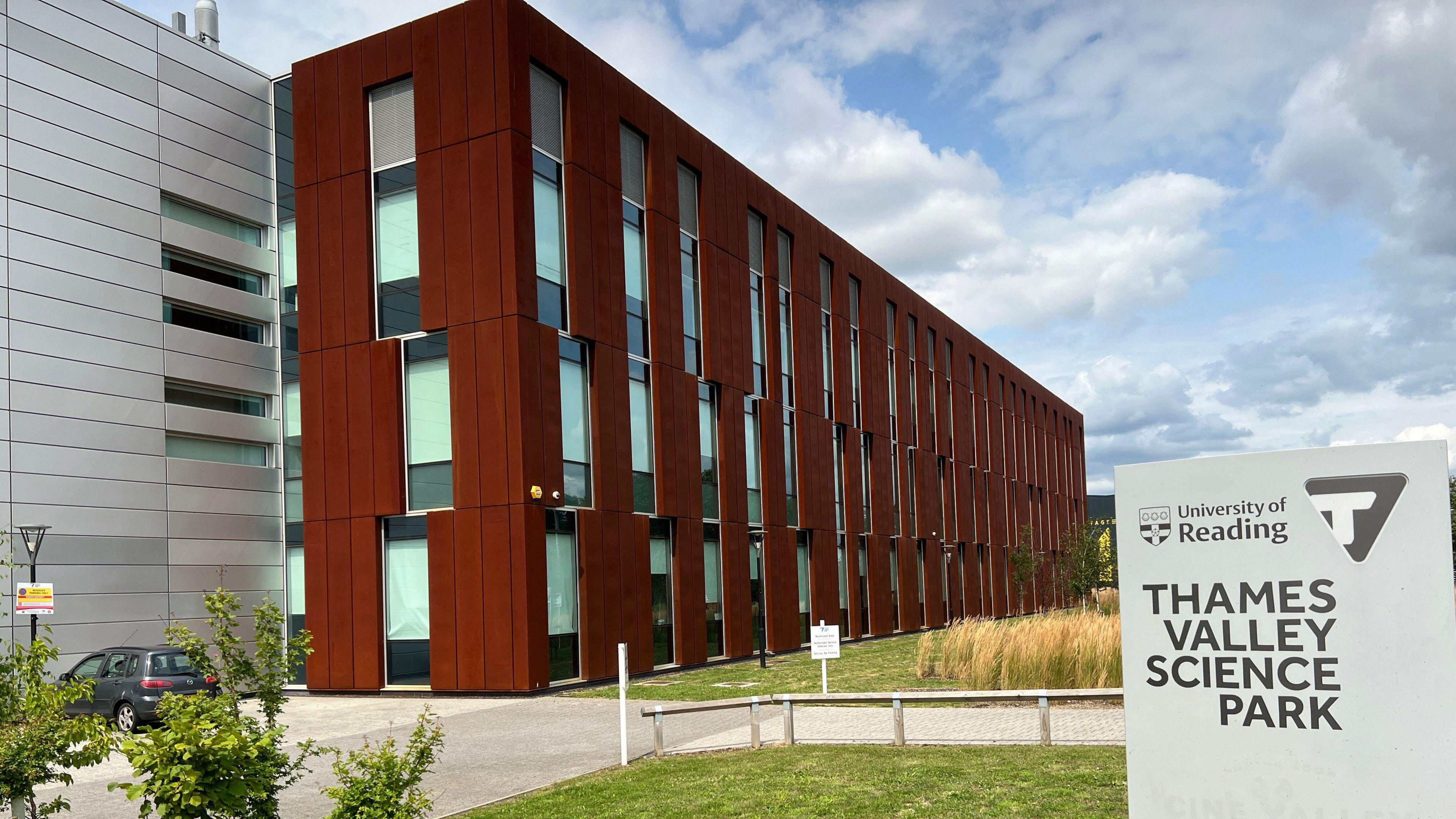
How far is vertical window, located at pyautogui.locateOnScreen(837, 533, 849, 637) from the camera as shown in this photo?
36844 mm

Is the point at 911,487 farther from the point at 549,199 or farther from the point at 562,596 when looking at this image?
the point at 549,199

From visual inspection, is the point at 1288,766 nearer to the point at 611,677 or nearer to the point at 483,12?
the point at 611,677

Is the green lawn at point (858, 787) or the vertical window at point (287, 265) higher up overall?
the vertical window at point (287, 265)

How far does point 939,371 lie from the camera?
50156 millimetres

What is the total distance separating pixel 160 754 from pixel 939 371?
45856 millimetres

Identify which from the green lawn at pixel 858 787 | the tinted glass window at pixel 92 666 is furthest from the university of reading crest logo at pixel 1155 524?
the tinted glass window at pixel 92 666

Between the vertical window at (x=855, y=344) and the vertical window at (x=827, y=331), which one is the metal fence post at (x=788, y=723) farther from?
the vertical window at (x=855, y=344)

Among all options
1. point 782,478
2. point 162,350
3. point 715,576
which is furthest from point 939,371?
point 162,350

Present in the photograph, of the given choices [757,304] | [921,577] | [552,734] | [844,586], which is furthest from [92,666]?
[921,577]

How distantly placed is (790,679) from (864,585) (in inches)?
646

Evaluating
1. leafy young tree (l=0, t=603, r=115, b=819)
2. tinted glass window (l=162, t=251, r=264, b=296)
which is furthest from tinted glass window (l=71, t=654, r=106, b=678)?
leafy young tree (l=0, t=603, r=115, b=819)

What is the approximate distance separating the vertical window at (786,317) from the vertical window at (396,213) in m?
13.4

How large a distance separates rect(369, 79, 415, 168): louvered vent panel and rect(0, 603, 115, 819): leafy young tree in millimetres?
18282

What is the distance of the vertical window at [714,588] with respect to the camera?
2852 cm
